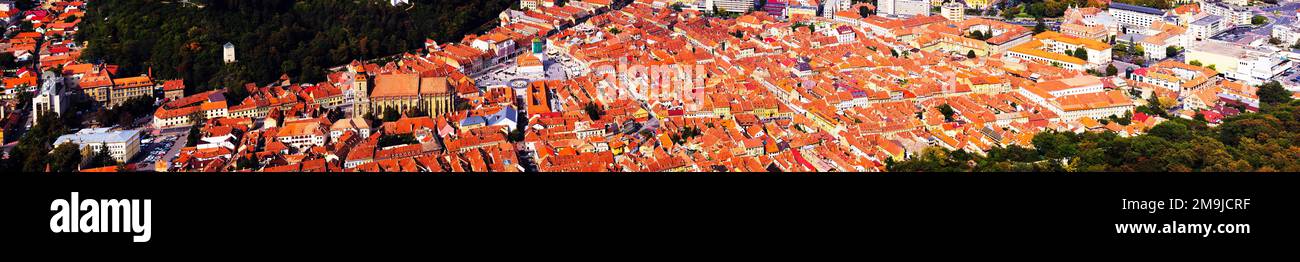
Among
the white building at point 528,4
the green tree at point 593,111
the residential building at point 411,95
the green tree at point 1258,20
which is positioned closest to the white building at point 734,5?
the white building at point 528,4

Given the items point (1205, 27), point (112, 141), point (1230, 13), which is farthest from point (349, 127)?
point (1230, 13)

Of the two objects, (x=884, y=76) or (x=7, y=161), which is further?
(x=884, y=76)

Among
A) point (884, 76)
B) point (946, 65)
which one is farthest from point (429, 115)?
point (946, 65)

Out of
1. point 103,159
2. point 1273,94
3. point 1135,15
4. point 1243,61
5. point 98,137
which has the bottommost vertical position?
point 103,159

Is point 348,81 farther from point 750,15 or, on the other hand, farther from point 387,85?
point 750,15

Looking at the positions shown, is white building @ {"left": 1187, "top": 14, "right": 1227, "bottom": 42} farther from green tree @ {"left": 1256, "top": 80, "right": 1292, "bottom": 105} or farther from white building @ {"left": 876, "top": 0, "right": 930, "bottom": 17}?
white building @ {"left": 876, "top": 0, "right": 930, "bottom": 17}

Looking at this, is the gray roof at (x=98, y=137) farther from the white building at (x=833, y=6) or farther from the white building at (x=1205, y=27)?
the white building at (x=1205, y=27)

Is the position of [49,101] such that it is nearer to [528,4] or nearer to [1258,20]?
[528,4]
